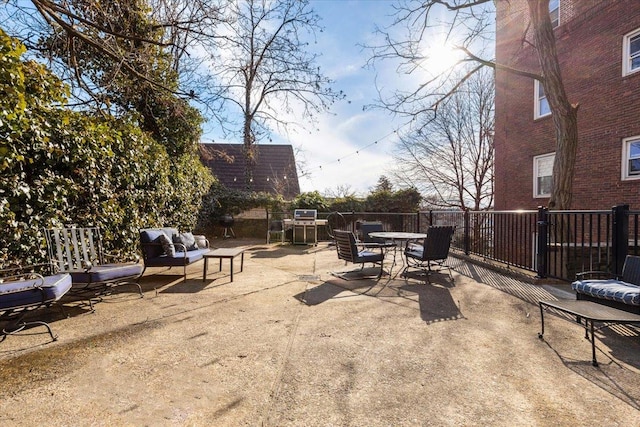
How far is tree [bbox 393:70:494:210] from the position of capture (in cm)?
1638

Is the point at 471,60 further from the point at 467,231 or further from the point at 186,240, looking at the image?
the point at 186,240

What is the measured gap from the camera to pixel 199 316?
3.38 metres

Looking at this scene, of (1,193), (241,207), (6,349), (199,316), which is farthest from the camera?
(241,207)

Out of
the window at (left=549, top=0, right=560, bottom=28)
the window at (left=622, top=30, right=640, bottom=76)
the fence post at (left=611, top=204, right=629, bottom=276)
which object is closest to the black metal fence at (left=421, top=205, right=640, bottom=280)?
the fence post at (left=611, top=204, right=629, bottom=276)

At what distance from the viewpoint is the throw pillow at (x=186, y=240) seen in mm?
5647

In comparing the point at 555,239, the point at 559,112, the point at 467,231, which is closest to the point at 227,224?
the point at 467,231

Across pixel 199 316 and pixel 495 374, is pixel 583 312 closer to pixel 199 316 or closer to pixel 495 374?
pixel 495 374

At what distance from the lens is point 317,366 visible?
228 centimetres

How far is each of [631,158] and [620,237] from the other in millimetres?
6187

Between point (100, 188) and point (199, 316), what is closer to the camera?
point (199, 316)

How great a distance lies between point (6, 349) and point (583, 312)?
188 inches

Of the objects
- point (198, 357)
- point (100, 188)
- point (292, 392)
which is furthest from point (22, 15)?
point (292, 392)

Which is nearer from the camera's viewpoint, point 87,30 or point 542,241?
point 87,30

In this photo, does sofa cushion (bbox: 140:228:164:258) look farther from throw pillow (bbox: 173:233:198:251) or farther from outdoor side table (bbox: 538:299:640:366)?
outdoor side table (bbox: 538:299:640:366)
